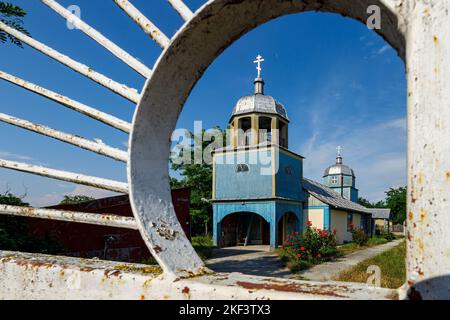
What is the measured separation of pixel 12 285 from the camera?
1.28 metres

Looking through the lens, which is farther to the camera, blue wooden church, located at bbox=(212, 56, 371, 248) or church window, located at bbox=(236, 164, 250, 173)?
church window, located at bbox=(236, 164, 250, 173)

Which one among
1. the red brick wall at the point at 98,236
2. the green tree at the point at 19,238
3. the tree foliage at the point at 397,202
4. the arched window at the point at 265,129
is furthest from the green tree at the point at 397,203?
the green tree at the point at 19,238

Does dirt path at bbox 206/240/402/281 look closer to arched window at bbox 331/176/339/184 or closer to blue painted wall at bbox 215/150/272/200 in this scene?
blue painted wall at bbox 215/150/272/200

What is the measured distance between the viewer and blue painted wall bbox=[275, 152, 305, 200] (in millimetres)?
15874

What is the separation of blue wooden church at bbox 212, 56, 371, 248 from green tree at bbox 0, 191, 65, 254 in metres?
11.5

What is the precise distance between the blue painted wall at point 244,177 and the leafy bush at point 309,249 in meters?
3.46

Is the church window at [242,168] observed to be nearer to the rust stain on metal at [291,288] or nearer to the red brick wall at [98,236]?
the red brick wall at [98,236]

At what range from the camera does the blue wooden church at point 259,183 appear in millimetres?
15531

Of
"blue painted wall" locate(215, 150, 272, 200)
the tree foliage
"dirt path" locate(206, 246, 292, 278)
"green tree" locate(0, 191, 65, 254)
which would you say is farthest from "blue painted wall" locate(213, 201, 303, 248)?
the tree foliage

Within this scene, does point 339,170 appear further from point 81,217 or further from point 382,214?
point 81,217

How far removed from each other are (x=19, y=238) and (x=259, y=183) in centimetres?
1253

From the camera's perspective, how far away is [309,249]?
1176 cm

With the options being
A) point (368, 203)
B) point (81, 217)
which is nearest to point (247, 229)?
point (81, 217)

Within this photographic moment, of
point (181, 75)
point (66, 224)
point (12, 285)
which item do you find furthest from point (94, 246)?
point (181, 75)
